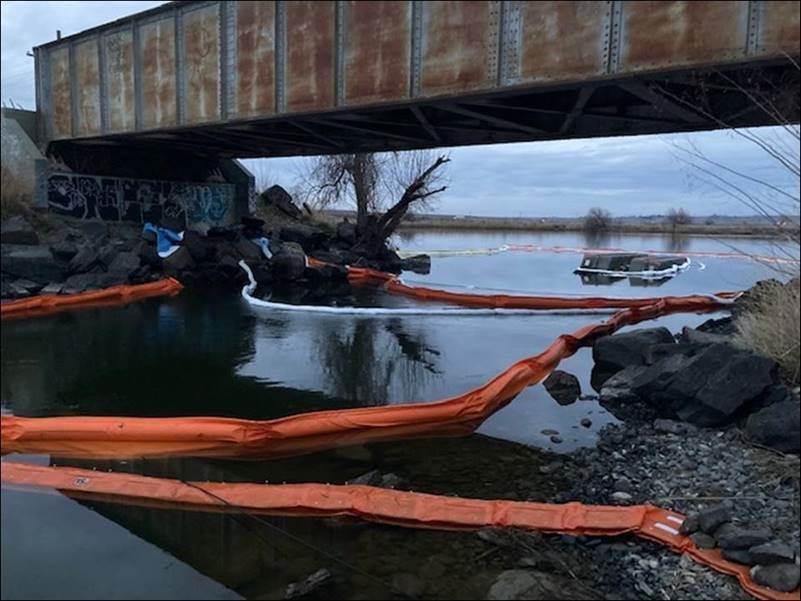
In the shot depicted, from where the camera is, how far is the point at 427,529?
190 inches

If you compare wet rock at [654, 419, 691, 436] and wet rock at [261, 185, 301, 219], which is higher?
wet rock at [261, 185, 301, 219]

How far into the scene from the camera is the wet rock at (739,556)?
4066 millimetres

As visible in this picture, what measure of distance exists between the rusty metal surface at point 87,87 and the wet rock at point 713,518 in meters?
18.5

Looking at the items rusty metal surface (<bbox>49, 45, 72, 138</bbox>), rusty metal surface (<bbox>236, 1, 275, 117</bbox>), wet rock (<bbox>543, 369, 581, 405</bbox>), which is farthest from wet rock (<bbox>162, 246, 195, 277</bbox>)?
wet rock (<bbox>543, 369, 581, 405</bbox>)

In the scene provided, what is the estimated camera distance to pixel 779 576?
3826 millimetres

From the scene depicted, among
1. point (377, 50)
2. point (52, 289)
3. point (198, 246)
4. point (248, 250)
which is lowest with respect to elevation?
point (52, 289)

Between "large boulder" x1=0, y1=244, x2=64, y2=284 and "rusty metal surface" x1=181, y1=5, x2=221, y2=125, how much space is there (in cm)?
470

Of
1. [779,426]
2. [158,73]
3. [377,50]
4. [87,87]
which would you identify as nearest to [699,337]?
[779,426]

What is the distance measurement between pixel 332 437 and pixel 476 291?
44.0 ft

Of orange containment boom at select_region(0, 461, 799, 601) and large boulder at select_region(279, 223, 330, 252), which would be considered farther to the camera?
large boulder at select_region(279, 223, 330, 252)

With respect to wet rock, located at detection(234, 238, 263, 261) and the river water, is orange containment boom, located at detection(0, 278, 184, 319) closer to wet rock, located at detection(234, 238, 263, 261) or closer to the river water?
the river water

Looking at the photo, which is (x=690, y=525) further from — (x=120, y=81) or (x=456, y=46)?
(x=120, y=81)

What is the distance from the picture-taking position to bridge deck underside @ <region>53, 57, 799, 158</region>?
29.9ft

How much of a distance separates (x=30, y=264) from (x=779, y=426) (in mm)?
15148
